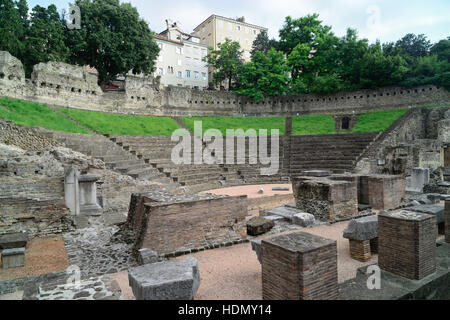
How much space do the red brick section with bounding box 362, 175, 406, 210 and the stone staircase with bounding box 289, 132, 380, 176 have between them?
7.36 meters

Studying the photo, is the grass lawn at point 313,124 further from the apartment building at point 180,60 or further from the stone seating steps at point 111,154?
the apartment building at point 180,60

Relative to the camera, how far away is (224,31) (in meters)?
50.3

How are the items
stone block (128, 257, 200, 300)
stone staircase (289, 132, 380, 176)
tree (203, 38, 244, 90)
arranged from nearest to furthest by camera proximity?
stone block (128, 257, 200, 300), stone staircase (289, 132, 380, 176), tree (203, 38, 244, 90)

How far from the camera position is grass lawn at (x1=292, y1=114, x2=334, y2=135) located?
85.8 feet

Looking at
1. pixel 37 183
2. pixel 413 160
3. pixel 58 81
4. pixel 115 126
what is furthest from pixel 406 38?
pixel 37 183

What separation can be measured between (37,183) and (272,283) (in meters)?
9.04

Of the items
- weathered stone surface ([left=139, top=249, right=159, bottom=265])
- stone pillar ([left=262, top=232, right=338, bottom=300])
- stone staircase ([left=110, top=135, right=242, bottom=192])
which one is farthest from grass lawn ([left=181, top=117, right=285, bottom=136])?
stone pillar ([left=262, top=232, right=338, bottom=300])

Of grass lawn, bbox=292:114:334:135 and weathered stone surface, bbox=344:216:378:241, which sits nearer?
weathered stone surface, bbox=344:216:378:241

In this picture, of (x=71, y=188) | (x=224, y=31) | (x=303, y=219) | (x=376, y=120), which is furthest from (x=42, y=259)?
(x=224, y=31)

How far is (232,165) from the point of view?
65.6 ft

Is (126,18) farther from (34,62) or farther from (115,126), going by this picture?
(115,126)

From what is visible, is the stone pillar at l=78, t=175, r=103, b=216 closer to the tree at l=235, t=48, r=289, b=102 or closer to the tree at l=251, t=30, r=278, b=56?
the tree at l=235, t=48, r=289, b=102

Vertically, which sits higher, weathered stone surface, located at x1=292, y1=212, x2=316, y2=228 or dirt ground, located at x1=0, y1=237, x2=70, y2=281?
weathered stone surface, located at x1=292, y1=212, x2=316, y2=228

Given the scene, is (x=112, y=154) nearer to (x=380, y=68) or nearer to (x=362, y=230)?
(x=362, y=230)
